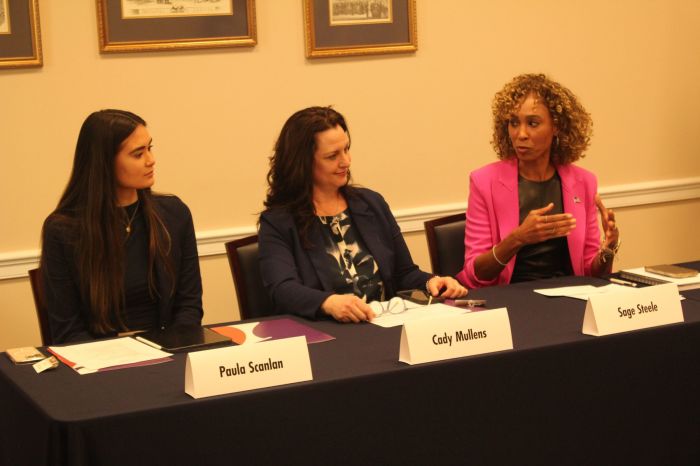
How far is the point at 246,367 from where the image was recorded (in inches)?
82.6

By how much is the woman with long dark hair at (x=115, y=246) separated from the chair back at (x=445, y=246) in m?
0.89

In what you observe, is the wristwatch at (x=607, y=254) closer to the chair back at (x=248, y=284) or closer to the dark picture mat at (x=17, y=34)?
the chair back at (x=248, y=284)

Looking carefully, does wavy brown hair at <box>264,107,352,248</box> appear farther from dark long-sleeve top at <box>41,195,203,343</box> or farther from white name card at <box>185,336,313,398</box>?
white name card at <box>185,336,313,398</box>

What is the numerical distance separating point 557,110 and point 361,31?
1.33 m

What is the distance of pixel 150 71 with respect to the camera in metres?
4.27

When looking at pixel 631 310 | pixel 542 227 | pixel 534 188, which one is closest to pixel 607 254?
pixel 542 227

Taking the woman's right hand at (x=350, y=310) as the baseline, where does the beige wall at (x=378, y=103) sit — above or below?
above

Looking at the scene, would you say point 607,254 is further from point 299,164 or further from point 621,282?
point 299,164

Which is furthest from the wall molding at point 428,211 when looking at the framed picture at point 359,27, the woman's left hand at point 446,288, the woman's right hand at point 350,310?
the woman's right hand at point 350,310

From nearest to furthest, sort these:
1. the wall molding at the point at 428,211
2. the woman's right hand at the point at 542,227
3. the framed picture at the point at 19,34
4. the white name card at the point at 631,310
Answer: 1. the white name card at the point at 631,310
2. the woman's right hand at the point at 542,227
3. the framed picture at the point at 19,34
4. the wall molding at the point at 428,211

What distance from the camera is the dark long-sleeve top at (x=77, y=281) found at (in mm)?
2953

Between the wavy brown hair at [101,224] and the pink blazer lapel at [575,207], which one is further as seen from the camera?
the pink blazer lapel at [575,207]

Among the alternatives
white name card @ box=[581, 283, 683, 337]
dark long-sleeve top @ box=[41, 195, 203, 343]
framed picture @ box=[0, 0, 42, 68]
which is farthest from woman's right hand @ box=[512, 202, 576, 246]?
framed picture @ box=[0, 0, 42, 68]

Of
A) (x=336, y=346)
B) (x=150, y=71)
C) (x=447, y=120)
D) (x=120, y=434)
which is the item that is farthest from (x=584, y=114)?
(x=120, y=434)
